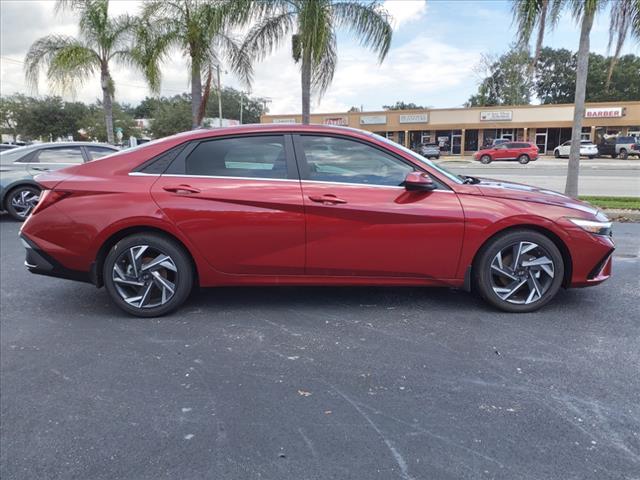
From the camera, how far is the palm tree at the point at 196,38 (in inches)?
457

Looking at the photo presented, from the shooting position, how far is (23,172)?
30.0 ft

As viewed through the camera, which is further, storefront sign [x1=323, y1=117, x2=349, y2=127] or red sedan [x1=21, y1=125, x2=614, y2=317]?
storefront sign [x1=323, y1=117, x2=349, y2=127]

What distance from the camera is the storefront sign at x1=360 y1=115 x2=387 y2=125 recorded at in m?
49.3

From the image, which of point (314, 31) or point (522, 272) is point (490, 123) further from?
point (522, 272)

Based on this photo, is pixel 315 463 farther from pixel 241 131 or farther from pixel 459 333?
pixel 241 131

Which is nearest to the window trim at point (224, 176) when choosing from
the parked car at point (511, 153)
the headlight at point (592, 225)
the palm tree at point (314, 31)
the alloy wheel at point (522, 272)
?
the alloy wheel at point (522, 272)

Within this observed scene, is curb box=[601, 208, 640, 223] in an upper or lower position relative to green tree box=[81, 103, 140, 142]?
lower

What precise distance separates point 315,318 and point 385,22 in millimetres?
8546

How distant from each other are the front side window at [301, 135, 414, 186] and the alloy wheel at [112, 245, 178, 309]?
1.42m

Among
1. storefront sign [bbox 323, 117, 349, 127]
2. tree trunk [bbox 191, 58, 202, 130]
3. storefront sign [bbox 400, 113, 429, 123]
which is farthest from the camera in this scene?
storefront sign [bbox 323, 117, 349, 127]

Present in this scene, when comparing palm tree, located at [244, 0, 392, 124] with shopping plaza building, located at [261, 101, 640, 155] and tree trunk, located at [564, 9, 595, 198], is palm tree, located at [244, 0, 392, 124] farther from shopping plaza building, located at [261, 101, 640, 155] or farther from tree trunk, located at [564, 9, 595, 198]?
shopping plaza building, located at [261, 101, 640, 155]

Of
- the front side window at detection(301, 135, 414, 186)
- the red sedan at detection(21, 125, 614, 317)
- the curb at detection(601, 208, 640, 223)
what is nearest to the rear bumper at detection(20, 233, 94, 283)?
the red sedan at detection(21, 125, 614, 317)

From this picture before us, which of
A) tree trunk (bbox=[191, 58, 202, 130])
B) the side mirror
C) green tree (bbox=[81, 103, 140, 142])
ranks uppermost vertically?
green tree (bbox=[81, 103, 140, 142])

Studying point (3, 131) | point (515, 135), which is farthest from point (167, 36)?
point (3, 131)
